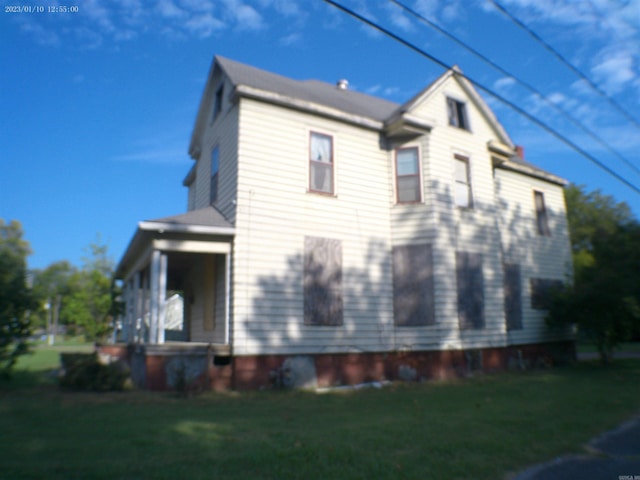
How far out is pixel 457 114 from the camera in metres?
15.4

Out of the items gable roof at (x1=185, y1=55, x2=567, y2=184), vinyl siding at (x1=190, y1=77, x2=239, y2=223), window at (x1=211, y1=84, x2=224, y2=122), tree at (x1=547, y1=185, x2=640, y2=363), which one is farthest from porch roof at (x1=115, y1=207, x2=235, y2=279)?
tree at (x1=547, y1=185, x2=640, y2=363)

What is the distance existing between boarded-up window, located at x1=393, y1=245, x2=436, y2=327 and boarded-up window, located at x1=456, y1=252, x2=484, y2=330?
3.33 feet

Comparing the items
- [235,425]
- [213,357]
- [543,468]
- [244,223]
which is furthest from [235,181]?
[543,468]

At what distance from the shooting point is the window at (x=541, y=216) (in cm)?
1820

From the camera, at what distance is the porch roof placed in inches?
435

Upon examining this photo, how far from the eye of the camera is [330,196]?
1308 cm

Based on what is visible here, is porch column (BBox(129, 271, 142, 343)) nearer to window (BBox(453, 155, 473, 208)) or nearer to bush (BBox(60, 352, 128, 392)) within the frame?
bush (BBox(60, 352, 128, 392))

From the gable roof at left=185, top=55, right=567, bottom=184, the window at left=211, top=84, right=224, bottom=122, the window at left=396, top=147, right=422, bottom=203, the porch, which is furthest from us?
the window at left=211, top=84, right=224, bottom=122

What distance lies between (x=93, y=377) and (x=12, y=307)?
2.17m

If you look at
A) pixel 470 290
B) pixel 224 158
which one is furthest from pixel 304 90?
pixel 470 290

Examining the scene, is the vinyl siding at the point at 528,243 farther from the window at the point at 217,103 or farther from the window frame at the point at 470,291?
the window at the point at 217,103

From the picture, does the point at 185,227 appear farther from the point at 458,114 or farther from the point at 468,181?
the point at 458,114

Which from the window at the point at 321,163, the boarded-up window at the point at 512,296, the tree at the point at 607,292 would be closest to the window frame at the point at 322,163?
the window at the point at 321,163

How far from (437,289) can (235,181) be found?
5916 mm
